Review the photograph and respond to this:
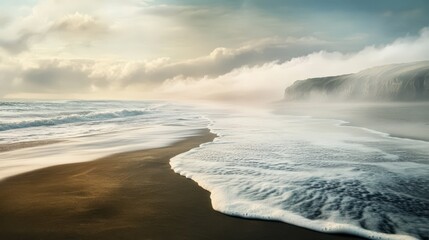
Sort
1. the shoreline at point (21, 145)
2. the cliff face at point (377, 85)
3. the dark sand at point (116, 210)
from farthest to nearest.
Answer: the cliff face at point (377, 85) → the shoreline at point (21, 145) → the dark sand at point (116, 210)

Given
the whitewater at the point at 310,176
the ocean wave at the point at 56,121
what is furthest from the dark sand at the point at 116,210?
the ocean wave at the point at 56,121

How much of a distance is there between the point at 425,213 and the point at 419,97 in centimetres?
9216

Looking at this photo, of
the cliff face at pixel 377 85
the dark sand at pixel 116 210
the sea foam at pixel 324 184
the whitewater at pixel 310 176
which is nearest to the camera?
the dark sand at pixel 116 210

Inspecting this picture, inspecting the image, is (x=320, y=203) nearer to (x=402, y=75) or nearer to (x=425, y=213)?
(x=425, y=213)

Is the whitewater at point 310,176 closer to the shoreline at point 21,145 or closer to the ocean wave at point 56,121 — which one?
the shoreline at point 21,145

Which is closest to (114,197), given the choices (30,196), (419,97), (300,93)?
(30,196)

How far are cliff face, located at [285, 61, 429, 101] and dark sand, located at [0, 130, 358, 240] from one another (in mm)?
91380

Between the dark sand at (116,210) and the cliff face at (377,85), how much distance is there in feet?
300

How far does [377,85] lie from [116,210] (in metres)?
106

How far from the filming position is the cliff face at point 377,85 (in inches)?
3475

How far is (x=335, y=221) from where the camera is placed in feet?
19.2

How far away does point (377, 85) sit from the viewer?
10006 centimetres

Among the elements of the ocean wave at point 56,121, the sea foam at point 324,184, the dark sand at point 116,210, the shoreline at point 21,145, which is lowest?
the sea foam at point 324,184

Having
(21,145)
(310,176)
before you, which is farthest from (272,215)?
(21,145)
